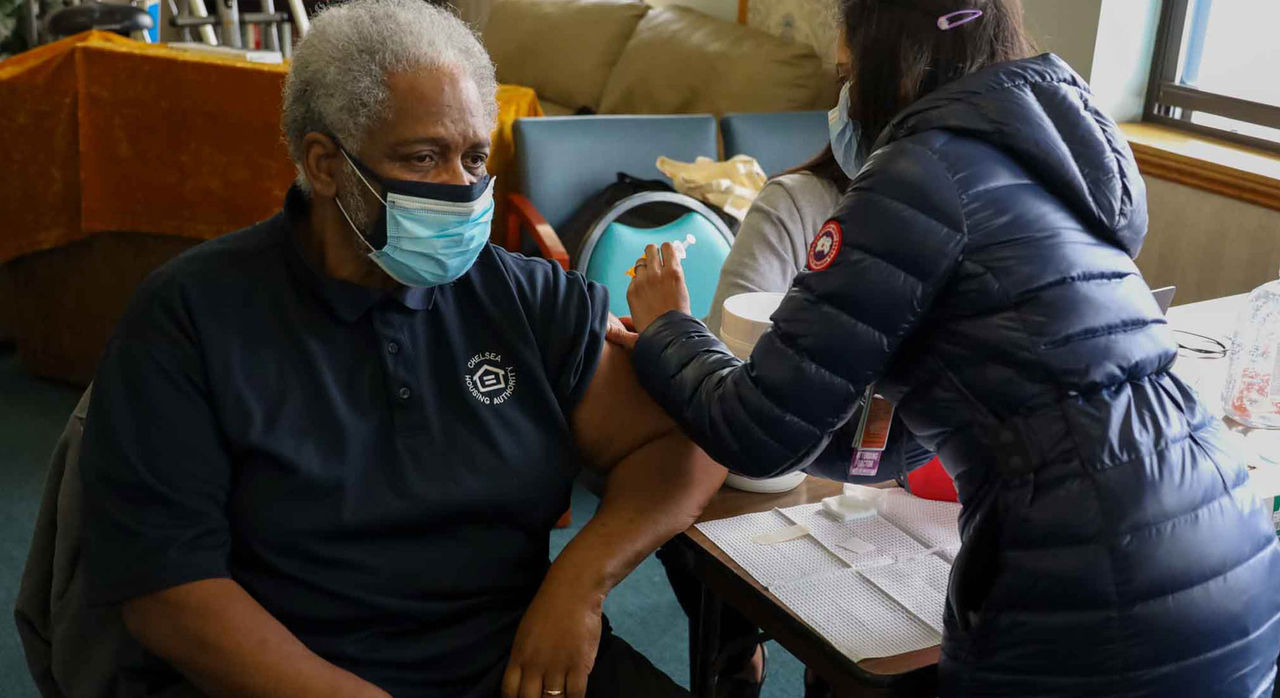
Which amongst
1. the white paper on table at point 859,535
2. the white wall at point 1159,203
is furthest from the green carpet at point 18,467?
the white wall at point 1159,203

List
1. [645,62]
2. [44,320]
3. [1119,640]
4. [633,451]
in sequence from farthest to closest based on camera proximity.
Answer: [645,62], [44,320], [633,451], [1119,640]

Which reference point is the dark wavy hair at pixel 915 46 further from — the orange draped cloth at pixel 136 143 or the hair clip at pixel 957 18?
the orange draped cloth at pixel 136 143

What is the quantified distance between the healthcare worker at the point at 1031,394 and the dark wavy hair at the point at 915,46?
86mm

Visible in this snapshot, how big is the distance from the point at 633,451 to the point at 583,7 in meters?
3.65

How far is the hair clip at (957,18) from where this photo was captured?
1.22 m

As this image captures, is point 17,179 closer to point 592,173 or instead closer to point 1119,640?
point 592,173

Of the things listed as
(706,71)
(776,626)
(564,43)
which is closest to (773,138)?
(706,71)

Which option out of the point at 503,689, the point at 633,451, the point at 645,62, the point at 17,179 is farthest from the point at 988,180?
the point at 645,62

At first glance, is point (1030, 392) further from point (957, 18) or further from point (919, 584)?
point (957, 18)

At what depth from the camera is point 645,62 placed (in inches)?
170

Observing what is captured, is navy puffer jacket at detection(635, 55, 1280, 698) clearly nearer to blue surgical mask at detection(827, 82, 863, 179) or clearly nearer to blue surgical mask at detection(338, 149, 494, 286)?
blue surgical mask at detection(827, 82, 863, 179)

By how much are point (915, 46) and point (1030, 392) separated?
392 mm

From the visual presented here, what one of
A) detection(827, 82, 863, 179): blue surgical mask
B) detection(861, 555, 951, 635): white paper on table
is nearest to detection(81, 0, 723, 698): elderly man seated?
detection(861, 555, 951, 635): white paper on table

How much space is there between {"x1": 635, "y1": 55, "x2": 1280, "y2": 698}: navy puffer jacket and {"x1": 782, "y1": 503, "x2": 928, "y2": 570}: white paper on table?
19 cm
